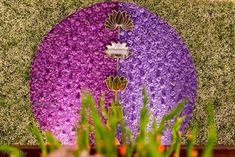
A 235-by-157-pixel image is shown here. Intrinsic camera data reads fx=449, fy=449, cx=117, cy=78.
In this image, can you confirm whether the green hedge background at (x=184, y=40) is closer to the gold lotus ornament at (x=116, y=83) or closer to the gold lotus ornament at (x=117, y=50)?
the gold lotus ornament at (x=117, y=50)

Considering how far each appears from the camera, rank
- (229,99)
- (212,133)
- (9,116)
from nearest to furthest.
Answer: (212,133) < (9,116) < (229,99)

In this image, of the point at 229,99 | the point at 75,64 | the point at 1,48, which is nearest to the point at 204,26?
the point at 229,99

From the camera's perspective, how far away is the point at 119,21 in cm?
314

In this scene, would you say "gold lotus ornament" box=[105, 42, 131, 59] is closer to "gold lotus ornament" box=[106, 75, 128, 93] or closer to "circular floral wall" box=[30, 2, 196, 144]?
"circular floral wall" box=[30, 2, 196, 144]

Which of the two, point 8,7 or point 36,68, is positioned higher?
point 8,7

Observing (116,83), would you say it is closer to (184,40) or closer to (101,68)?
(101,68)

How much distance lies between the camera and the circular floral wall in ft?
10.1

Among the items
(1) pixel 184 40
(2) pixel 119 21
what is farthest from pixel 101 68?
(1) pixel 184 40

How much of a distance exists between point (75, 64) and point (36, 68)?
27 cm

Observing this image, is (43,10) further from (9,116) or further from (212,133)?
(212,133)

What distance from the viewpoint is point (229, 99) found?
324 centimetres

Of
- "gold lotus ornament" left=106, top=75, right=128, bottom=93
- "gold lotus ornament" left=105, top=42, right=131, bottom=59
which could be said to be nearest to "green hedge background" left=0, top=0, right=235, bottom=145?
"gold lotus ornament" left=105, top=42, right=131, bottom=59

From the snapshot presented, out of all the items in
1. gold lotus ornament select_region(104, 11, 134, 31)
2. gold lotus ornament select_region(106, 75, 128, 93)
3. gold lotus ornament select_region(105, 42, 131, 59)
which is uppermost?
gold lotus ornament select_region(104, 11, 134, 31)

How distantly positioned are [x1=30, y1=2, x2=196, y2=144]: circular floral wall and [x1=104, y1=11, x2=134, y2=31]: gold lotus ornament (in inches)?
1.2
